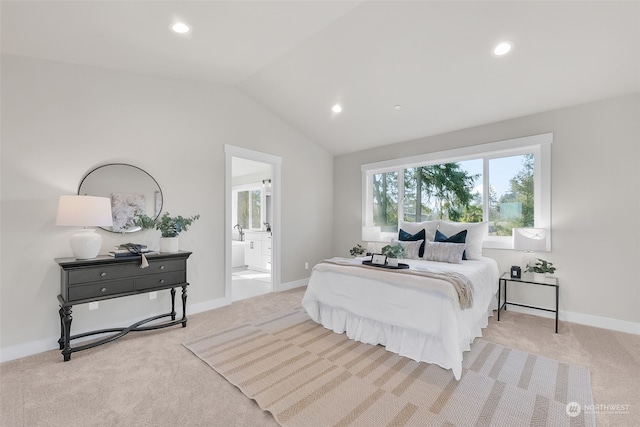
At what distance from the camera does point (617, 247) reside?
10.2 feet

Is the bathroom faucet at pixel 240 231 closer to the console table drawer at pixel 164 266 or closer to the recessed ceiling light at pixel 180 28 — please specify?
the console table drawer at pixel 164 266

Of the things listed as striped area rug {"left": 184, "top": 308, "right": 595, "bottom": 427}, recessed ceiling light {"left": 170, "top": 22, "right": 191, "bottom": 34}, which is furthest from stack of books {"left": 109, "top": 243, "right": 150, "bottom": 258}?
recessed ceiling light {"left": 170, "top": 22, "right": 191, "bottom": 34}

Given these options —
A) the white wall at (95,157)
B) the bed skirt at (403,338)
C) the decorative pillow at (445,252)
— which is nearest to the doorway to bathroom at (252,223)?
the white wall at (95,157)

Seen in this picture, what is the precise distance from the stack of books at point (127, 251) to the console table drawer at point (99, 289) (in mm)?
253

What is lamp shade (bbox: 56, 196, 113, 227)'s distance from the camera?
2.46 meters

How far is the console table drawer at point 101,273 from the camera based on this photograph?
249 centimetres

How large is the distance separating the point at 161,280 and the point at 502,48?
13.6 ft

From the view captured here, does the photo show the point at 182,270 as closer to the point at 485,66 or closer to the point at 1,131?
the point at 1,131

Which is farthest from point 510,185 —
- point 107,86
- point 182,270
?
point 107,86

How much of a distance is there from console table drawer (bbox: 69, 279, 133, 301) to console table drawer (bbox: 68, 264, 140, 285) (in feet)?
0.15

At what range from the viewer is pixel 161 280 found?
3025 mm
